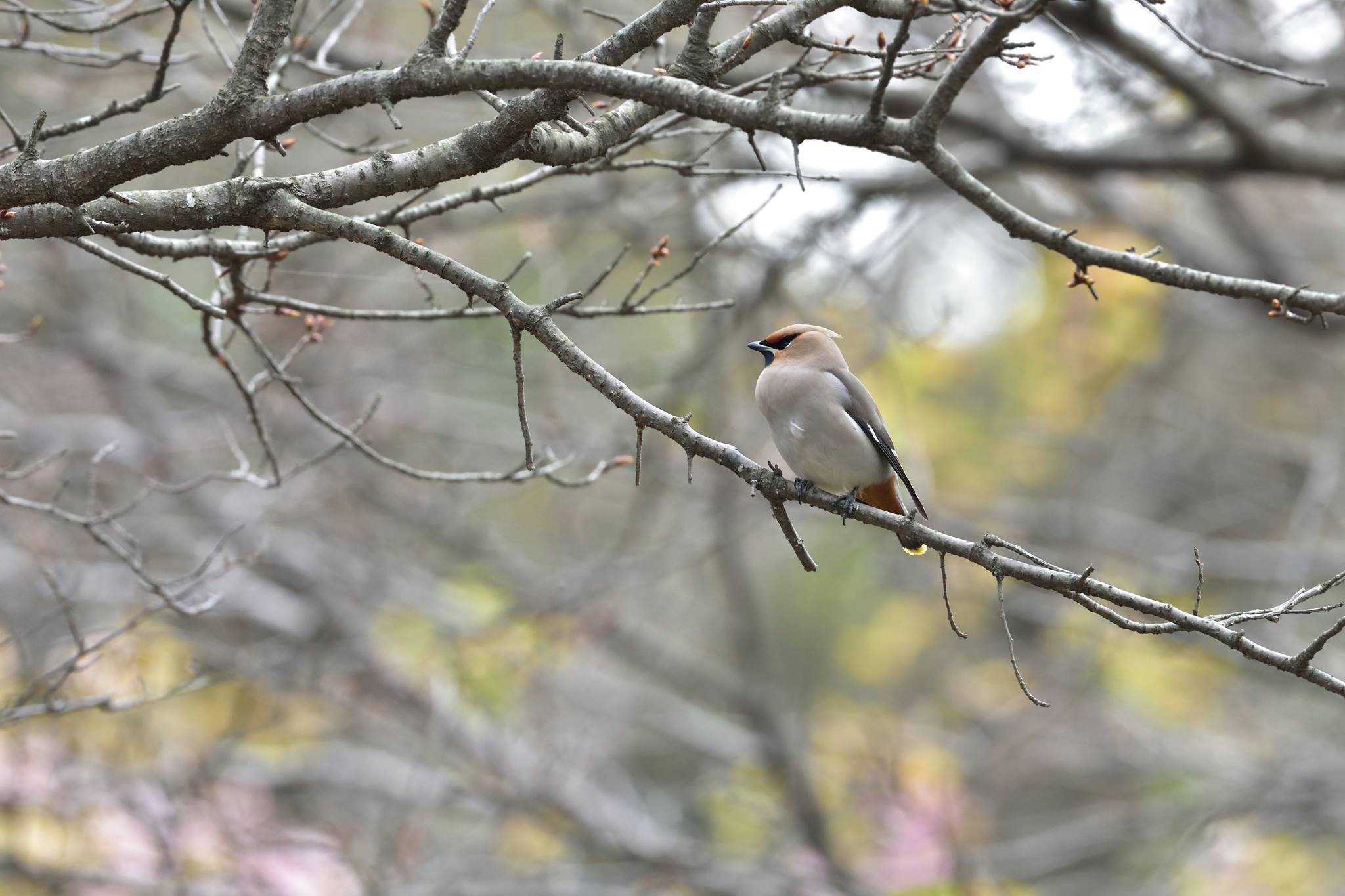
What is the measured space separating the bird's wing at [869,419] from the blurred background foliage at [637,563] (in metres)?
1.70

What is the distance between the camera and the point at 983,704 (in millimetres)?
13031

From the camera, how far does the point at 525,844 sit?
10164mm

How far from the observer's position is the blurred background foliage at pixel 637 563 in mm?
8078

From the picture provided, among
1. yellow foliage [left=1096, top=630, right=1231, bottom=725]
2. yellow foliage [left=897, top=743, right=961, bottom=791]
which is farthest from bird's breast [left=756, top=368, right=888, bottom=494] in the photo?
yellow foliage [left=1096, top=630, right=1231, bottom=725]

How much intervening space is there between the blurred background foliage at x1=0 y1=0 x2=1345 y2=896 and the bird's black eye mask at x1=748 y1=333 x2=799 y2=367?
1185 mm

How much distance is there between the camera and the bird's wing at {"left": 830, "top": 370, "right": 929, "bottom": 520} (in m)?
5.59

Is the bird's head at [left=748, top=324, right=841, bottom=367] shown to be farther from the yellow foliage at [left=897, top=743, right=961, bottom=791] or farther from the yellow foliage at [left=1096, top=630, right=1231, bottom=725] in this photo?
the yellow foliage at [left=1096, top=630, right=1231, bottom=725]

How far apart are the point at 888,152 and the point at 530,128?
0.87 meters

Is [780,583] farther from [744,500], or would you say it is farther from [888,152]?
[888,152]

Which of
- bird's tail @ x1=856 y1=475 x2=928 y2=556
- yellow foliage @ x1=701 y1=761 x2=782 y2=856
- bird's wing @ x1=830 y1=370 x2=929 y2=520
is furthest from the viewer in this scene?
yellow foliage @ x1=701 y1=761 x2=782 y2=856

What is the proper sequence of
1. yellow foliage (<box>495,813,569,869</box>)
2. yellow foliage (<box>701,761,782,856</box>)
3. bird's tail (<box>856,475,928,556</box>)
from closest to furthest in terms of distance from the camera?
bird's tail (<box>856,475,928,556</box>)
yellow foliage (<box>495,813,569,869</box>)
yellow foliage (<box>701,761,782,856</box>)

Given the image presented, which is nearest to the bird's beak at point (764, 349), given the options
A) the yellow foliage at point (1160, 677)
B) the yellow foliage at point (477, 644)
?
the yellow foliage at point (477, 644)

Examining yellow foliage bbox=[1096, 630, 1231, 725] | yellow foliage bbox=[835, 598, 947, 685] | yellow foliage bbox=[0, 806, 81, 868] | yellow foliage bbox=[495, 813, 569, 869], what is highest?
yellow foliage bbox=[835, 598, 947, 685]

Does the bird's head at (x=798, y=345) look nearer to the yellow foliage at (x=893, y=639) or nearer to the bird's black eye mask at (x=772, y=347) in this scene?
the bird's black eye mask at (x=772, y=347)
